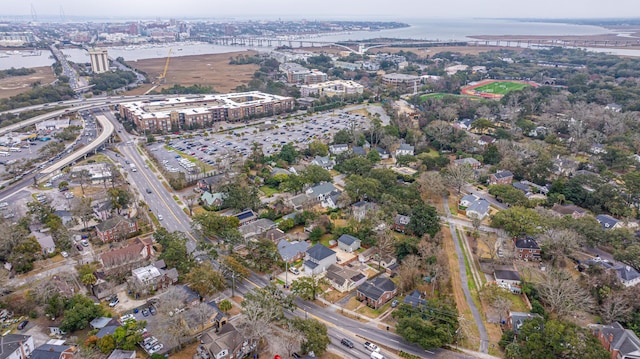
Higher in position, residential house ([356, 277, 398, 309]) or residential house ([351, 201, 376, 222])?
residential house ([351, 201, 376, 222])

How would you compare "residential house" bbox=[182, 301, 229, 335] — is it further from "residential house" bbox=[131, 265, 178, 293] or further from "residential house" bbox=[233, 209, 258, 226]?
"residential house" bbox=[233, 209, 258, 226]

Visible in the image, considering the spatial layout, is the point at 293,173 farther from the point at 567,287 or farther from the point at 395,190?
the point at 567,287

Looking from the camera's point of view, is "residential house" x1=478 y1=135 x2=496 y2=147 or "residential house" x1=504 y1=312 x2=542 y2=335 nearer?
"residential house" x1=504 y1=312 x2=542 y2=335

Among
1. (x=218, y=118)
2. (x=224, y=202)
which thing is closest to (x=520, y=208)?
(x=224, y=202)

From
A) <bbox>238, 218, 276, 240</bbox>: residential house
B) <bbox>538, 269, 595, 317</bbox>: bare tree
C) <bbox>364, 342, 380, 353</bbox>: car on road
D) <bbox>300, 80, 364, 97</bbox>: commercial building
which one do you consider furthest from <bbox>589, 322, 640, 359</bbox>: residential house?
<bbox>300, 80, 364, 97</bbox>: commercial building

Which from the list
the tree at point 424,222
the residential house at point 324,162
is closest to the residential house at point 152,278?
the tree at point 424,222

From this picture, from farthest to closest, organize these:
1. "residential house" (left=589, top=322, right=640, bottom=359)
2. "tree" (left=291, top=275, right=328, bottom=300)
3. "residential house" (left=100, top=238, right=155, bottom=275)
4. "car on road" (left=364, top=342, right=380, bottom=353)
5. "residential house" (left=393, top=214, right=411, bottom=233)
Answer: "residential house" (left=393, top=214, right=411, bottom=233) < "residential house" (left=100, top=238, right=155, bottom=275) < "tree" (left=291, top=275, right=328, bottom=300) < "car on road" (left=364, top=342, right=380, bottom=353) < "residential house" (left=589, top=322, right=640, bottom=359)
